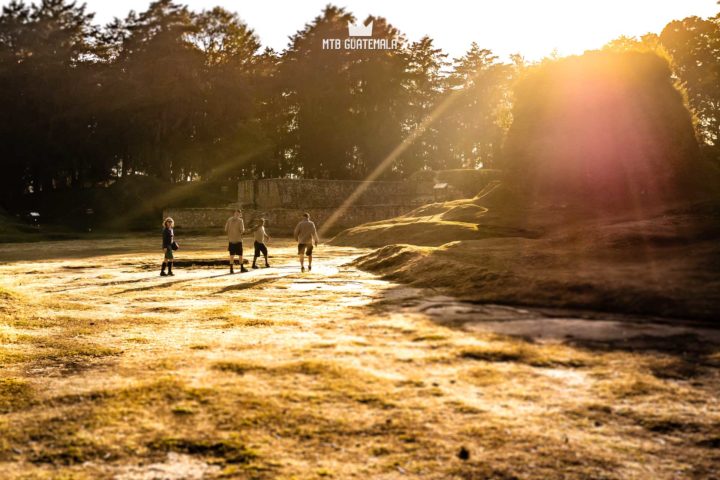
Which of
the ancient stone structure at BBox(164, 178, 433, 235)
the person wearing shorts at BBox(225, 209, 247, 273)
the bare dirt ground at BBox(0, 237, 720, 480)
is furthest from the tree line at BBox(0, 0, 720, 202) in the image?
the bare dirt ground at BBox(0, 237, 720, 480)

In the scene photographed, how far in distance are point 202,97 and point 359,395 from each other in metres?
44.3

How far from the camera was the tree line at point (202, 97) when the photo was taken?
44406 mm

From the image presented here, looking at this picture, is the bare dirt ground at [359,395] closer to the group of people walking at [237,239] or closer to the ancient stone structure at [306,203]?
the group of people walking at [237,239]

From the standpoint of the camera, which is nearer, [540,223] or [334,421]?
[334,421]

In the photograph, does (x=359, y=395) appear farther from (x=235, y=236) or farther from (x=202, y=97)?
(x=202, y=97)

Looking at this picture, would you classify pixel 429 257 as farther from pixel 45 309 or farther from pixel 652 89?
pixel 652 89

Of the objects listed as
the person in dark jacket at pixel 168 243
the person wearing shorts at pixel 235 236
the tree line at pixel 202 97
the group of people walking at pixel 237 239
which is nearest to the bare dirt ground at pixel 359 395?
the person in dark jacket at pixel 168 243

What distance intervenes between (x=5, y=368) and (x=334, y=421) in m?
3.31

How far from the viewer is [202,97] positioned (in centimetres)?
4553

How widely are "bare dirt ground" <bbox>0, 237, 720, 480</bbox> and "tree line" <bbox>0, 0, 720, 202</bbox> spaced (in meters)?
39.8

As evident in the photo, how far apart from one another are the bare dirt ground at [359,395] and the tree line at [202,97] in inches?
1566

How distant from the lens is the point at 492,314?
7.70 meters

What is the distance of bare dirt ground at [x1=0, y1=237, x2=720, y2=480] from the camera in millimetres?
3449

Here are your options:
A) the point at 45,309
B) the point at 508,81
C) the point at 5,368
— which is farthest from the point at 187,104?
the point at 5,368
